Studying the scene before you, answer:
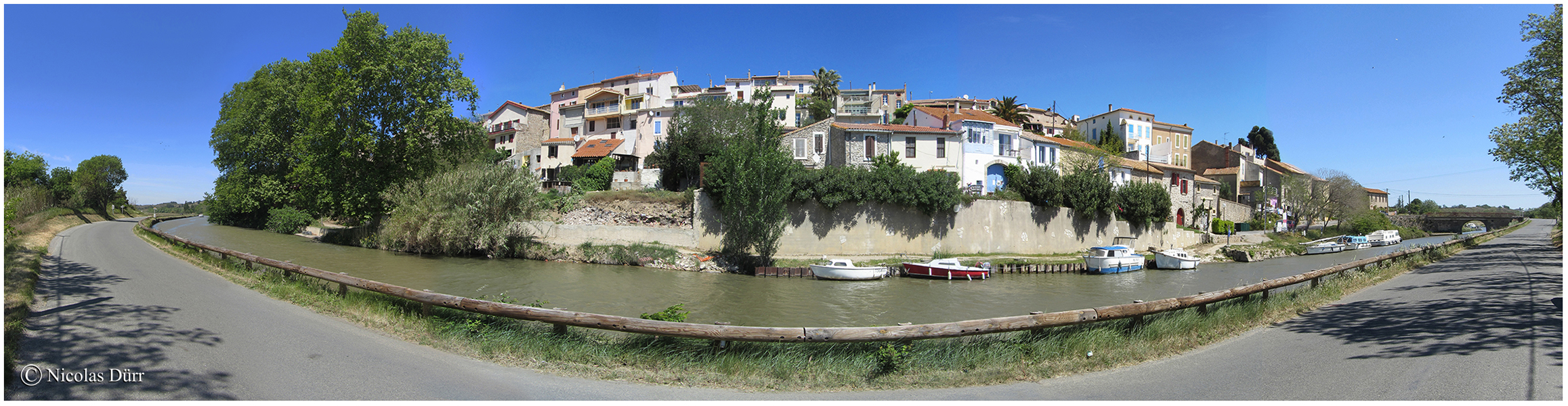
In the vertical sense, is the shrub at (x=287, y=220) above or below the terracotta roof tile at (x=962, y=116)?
below

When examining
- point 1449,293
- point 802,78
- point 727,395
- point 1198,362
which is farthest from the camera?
point 802,78

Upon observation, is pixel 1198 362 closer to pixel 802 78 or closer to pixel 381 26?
pixel 381 26

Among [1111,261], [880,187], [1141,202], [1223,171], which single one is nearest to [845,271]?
[880,187]

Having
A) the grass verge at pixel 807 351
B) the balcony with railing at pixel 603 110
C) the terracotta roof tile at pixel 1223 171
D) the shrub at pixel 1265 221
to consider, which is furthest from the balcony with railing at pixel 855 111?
the grass verge at pixel 807 351

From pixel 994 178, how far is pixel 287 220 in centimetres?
4676

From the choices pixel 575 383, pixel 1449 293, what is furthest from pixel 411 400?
pixel 1449 293

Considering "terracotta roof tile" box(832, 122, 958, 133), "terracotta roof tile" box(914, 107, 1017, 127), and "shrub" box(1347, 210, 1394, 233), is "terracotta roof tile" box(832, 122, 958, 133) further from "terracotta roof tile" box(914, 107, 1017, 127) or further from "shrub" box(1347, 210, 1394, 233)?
"shrub" box(1347, 210, 1394, 233)

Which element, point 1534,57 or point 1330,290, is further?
point 1534,57

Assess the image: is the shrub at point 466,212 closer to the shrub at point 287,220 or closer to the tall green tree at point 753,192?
the tall green tree at point 753,192

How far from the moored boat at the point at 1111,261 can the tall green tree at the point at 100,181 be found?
Answer: 259 feet

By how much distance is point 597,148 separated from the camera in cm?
5022

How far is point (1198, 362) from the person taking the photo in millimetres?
6824

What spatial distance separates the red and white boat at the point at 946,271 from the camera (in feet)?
89.1

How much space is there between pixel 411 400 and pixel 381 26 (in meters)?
31.3
